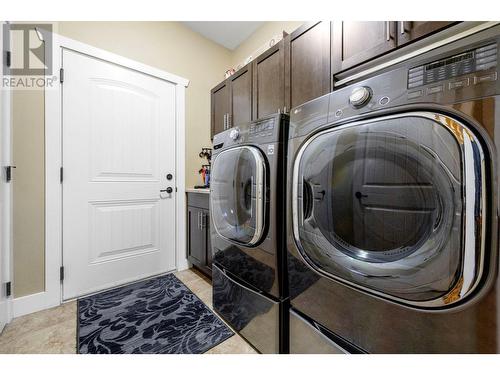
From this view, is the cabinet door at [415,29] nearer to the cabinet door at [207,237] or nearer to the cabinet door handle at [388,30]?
the cabinet door handle at [388,30]

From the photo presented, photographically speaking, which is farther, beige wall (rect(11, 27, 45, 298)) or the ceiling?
the ceiling

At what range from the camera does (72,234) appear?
5.35 feet

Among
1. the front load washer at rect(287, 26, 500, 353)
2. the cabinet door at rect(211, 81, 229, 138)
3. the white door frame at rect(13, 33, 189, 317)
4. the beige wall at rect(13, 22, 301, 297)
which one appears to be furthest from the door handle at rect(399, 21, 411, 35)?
the white door frame at rect(13, 33, 189, 317)

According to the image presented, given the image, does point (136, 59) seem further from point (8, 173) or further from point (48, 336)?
point (48, 336)

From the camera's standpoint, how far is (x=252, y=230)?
3.57ft

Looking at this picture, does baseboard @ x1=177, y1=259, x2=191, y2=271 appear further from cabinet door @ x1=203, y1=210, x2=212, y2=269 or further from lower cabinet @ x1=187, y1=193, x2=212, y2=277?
cabinet door @ x1=203, y1=210, x2=212, y2=269

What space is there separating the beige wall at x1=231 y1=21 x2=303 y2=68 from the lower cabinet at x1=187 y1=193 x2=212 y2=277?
4.63 ft

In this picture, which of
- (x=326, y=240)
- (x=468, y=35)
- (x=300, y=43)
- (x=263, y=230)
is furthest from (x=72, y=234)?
(x=468, y=35)

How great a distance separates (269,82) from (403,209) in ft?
4.28

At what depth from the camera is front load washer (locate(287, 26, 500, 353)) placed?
526mm

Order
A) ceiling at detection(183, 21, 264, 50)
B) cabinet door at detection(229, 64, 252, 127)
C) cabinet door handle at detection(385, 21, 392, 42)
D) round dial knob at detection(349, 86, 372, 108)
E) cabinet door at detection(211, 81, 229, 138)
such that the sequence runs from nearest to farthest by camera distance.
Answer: round dial knob at detection(349, 86, 372, 108) → cabinet door handle at detection(385, 21, 392, 42) → cabinet door at detection(229, 64, 252, 127) → cabinet door at detection(211, 81, 229, 138) → ceiling at detection(183, 21, 264, 50)

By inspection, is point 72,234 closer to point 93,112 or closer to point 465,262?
point 93,112

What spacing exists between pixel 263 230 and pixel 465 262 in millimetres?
690

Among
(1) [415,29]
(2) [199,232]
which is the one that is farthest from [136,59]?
(1) [415,29]
